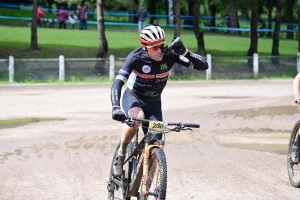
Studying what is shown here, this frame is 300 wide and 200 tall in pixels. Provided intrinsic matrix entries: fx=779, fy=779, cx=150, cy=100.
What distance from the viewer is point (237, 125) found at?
56.2 feet

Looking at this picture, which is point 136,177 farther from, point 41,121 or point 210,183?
point 41,121

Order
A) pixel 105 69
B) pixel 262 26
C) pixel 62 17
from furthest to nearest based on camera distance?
1. pixel 262 26
2. pixel 62 17
3. pixel 105 69

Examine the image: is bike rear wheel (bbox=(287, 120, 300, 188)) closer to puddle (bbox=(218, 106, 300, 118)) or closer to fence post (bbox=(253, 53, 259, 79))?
puddle (bbox=(218, 106, 300, 118))

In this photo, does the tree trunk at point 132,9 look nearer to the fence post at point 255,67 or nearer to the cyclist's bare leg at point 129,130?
the fence post at point 255,67

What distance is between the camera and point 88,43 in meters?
45.4

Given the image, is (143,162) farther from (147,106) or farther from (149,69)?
(149,69)

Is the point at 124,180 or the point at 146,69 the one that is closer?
the point at 146,69

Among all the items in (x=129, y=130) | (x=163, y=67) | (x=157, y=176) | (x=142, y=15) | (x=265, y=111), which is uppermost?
(x=163, y=67)

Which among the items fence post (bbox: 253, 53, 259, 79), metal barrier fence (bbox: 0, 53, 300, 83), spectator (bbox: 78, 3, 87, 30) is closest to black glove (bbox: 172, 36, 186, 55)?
metal barrier fence (bbox: 0, 53, 300, 83)

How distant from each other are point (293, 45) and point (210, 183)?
150ft

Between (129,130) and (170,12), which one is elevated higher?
(129,130)

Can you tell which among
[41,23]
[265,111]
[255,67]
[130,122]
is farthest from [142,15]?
[130,122]

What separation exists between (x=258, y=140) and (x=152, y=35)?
7388 millimetres

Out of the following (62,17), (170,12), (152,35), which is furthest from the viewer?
(170,12)
